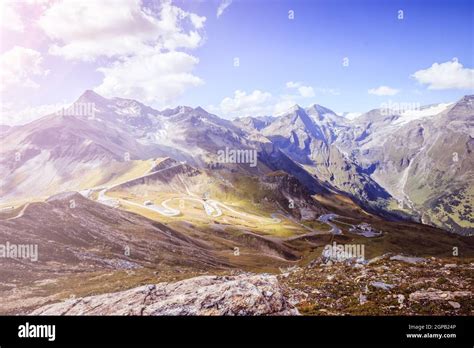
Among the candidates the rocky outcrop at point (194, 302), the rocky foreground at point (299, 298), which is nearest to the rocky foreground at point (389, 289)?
the rocky foreground at point (299, 298)

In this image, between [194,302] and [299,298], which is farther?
[299,298]

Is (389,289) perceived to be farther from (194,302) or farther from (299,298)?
(194,302)

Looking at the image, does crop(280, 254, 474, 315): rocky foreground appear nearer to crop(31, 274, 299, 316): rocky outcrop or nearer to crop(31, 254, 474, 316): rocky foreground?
crop(31, 254, 474, 316): rocky foreground

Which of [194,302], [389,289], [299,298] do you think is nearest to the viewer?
[194,302]

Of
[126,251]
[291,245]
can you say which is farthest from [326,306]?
[291,245]

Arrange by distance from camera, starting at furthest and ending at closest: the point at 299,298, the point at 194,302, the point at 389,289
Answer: the point at 389,289
the point at 299,298
the point at 194,302

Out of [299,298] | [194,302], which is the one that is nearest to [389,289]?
[299,298]

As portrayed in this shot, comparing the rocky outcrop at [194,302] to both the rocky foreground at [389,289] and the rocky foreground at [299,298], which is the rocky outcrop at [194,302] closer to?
the rocky foreground at [299,298]

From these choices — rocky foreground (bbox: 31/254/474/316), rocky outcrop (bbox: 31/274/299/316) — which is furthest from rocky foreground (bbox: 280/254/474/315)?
rocky outcrop (bbox: 31/274/299/316)
